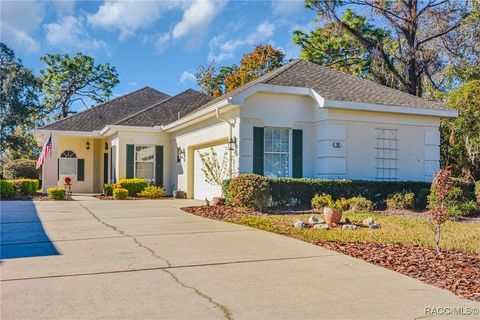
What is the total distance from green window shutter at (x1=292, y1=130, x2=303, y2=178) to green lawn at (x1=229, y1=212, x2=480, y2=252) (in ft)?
13.1

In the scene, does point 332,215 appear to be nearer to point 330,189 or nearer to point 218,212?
point 218,212

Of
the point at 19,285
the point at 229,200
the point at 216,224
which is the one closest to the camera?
the point at 19,285

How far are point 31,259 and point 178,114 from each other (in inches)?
668

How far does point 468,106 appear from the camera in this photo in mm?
18656

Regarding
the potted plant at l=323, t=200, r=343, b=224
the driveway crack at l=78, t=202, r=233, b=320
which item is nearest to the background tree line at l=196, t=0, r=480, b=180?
the potted plant at l=323, t=200, r=343, b=224

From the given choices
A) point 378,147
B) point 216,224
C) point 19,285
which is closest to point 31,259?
point 19,285

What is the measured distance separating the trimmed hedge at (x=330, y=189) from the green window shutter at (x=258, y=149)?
1.23 m

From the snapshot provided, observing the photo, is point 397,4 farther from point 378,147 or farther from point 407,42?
point 378,147

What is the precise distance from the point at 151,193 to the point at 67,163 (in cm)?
787

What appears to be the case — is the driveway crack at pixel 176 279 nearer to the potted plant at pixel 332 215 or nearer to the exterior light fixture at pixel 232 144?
the potted plant at pixel 332 215

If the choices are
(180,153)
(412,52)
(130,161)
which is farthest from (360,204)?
(412,52)

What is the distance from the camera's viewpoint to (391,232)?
30.3 ft

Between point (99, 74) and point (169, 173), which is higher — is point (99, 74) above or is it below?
above

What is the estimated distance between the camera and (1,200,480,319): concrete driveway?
438cm
